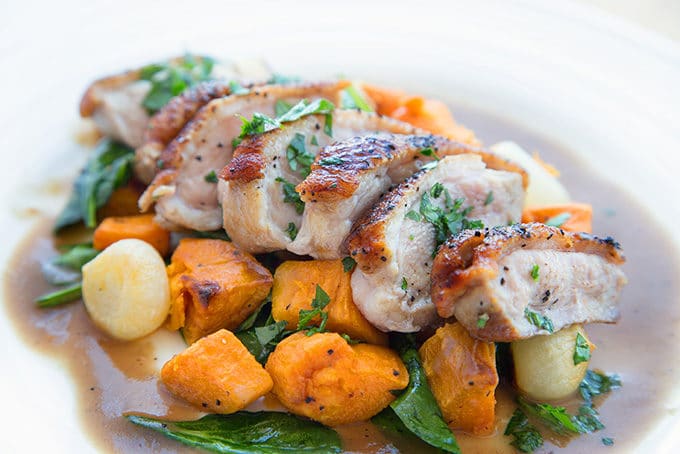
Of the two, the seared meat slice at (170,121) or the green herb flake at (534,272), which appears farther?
the seared meat slice at (170,121)

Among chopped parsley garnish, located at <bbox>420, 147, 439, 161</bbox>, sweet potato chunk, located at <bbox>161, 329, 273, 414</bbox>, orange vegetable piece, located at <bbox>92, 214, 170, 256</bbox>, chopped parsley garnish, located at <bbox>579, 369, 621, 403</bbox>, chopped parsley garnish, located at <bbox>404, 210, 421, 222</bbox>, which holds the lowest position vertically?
orange vegetable piece, located at <bbox>92, 214, 170, 256</bbox>

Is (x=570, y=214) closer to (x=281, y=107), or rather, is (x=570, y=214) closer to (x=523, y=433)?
(x=523, y=433)

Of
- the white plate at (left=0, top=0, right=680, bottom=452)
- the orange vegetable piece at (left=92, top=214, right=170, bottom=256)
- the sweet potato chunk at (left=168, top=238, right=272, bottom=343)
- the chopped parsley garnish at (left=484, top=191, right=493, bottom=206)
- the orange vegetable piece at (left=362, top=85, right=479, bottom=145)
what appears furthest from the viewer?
the white plate at (left=0, top=0, right=680, bottom=452)

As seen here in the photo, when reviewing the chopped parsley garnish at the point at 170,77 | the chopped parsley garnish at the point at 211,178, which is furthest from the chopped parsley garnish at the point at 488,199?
the chopped parsley garnish at the point at 170,77

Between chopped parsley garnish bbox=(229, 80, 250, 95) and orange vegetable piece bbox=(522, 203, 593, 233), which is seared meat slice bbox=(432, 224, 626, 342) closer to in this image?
orange vegetable piece bbox=(522, 203, 593, 233)

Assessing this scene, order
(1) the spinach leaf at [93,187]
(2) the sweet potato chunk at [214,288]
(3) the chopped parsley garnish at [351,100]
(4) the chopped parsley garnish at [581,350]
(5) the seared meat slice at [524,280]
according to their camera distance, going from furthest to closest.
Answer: (1) the spinach leaf at [93,187] < (3) the chopped parsley garnish at [351,100] < (2) the sweet potato chunk at [214,288] < (4) the chopped parsley garnish at [581,350] < (5) the seared meat slice at [524,280]

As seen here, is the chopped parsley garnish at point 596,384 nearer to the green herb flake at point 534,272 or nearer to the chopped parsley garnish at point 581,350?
the chopped parsley garnish at point 581,350

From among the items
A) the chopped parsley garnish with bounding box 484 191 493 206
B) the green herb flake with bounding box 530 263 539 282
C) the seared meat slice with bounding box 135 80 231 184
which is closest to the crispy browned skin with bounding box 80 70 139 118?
the seared meat slice with bounding box 135 80 231 184

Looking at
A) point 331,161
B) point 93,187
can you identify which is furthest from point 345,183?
point 93,187
